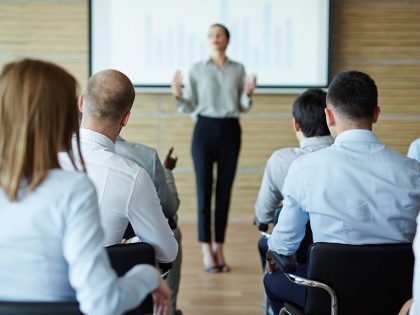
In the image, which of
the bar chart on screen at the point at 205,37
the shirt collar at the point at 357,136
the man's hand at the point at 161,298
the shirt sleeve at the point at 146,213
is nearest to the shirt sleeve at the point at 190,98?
the bar chart on screen at the point at 205,37

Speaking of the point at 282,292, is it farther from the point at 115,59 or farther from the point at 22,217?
the point at 115,59

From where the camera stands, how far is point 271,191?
356cm

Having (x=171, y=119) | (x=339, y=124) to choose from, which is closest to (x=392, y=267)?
(x=339, y=124)

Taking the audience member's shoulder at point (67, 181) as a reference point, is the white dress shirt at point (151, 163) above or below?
below

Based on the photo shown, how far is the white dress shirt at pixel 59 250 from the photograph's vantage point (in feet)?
4.92

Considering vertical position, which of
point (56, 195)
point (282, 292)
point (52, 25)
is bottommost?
point (282, 292)

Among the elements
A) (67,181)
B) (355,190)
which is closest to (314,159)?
(355,190)

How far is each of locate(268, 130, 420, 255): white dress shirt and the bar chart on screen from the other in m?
4.74

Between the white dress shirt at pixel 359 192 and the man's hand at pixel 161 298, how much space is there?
87cm

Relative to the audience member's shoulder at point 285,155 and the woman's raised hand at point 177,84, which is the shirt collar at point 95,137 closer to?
the audience member's shoulder at point 285,155

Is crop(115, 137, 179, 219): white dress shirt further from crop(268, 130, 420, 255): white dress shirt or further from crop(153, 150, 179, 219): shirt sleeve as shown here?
crop(268, 130, 420, 255): white dress shirt

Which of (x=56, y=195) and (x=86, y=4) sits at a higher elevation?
(x=86, y=4)

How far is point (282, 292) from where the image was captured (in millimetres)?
2809

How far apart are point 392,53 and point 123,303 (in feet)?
20.6
